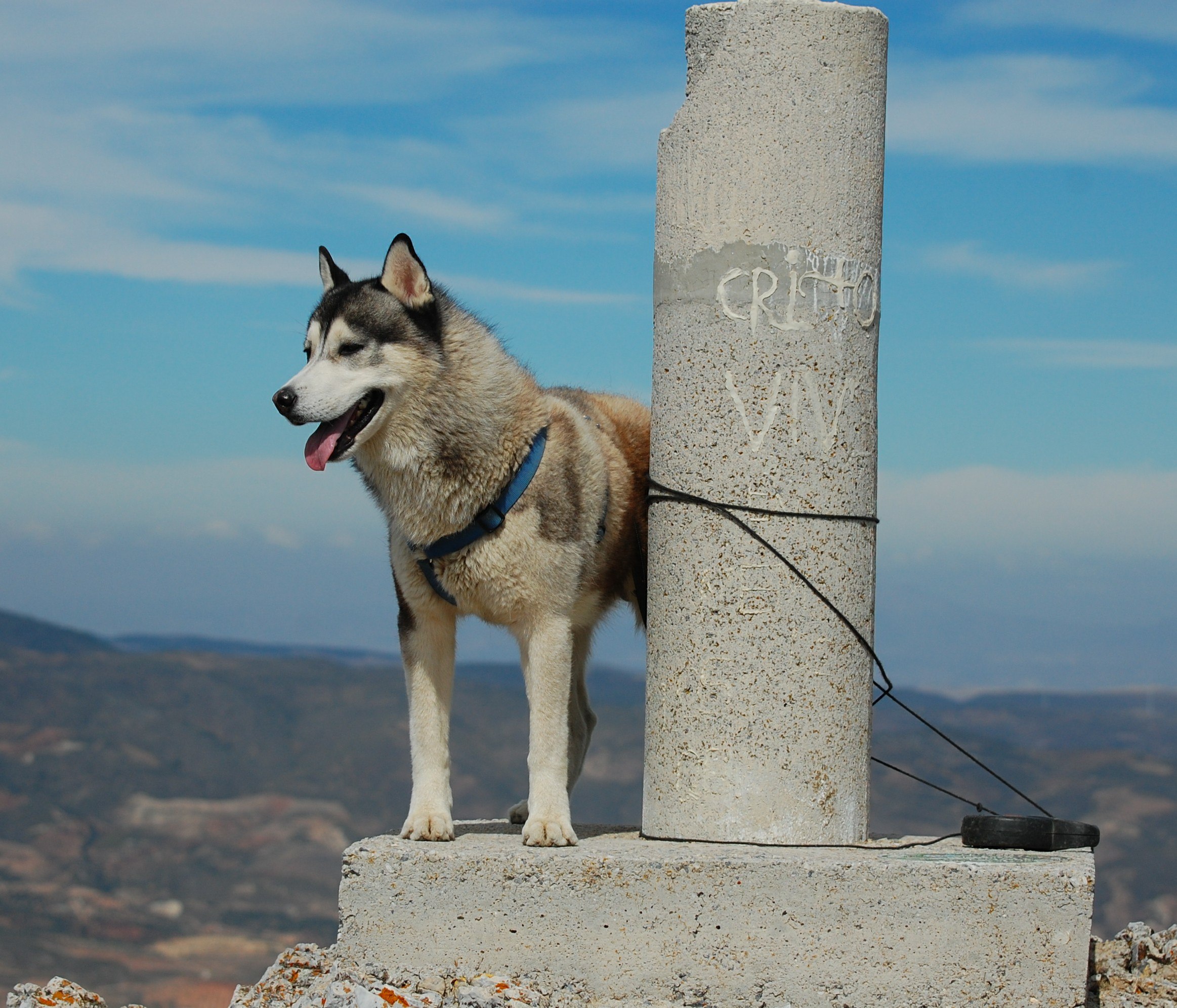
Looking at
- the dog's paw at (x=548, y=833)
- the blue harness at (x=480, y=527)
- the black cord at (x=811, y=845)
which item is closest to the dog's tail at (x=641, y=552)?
the blue harness at (x=480, y=527)

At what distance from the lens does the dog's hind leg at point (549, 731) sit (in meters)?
6.98

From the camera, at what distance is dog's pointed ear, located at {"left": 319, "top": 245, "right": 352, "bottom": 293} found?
725 centimetres

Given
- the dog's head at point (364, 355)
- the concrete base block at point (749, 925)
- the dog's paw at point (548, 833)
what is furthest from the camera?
the dog's paw at point (548, 833)

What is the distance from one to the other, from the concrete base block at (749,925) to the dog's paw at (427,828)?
0.33 metres

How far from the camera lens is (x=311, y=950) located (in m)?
8.18

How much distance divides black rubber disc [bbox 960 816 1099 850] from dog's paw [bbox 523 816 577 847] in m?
2.00

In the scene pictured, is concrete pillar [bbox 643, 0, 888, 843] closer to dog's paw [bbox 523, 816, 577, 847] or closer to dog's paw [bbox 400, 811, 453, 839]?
dog's paw [bbox 523, 816, 577, 847]

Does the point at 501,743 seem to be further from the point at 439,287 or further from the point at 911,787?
the point at 439,287

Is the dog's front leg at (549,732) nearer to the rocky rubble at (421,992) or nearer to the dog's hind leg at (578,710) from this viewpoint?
the rocky rubble at (421,992)

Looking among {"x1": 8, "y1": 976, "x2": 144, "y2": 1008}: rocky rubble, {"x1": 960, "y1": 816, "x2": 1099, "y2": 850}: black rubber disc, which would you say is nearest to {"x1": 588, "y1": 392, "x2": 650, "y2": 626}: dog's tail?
{"x1": 960, "y1": 816, "x2": 1099, "y2": 850}: black rubber disc

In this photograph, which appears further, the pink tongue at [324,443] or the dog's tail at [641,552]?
the dog's tail at [641,552]

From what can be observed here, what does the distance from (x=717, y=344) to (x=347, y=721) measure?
97531 mm

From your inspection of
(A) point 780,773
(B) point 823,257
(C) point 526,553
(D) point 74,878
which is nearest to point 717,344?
(B) point 823,257

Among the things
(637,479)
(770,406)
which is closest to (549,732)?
(637,479)
